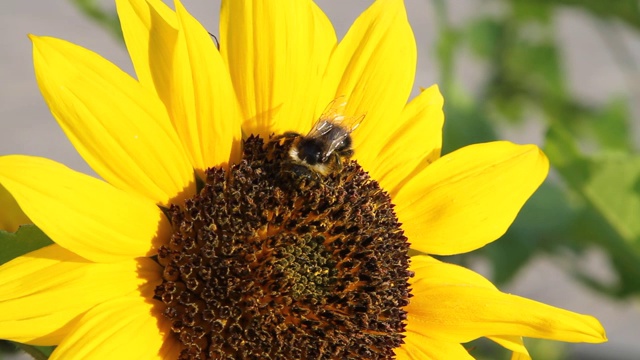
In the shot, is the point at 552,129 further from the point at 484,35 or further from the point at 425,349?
the point at 484,35

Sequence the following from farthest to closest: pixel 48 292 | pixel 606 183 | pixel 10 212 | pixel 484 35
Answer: pixel 484 35 < pixel 606 183 < pixel 10 212 < pixel 48 292

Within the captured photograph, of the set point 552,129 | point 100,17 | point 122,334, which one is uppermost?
point 100,17

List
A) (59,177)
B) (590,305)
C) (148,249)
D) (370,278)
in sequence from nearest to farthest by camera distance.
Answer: (59,177), (148,249), (370,278), (590,305)

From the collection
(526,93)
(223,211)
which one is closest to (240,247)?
(223,211)

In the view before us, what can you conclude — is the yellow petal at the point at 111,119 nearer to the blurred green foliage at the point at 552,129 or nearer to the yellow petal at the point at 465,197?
the yellow petal at the point at 465,197

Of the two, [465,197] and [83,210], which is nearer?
[83,210]

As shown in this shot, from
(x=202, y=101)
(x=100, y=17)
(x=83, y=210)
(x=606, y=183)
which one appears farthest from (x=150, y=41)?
(x=606, y=183)

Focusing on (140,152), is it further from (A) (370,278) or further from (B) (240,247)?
(A) (370,278)

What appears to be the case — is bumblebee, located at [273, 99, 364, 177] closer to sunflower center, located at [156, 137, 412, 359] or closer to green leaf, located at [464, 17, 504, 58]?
sunflower center, located at [156, 137, 412, 359]
